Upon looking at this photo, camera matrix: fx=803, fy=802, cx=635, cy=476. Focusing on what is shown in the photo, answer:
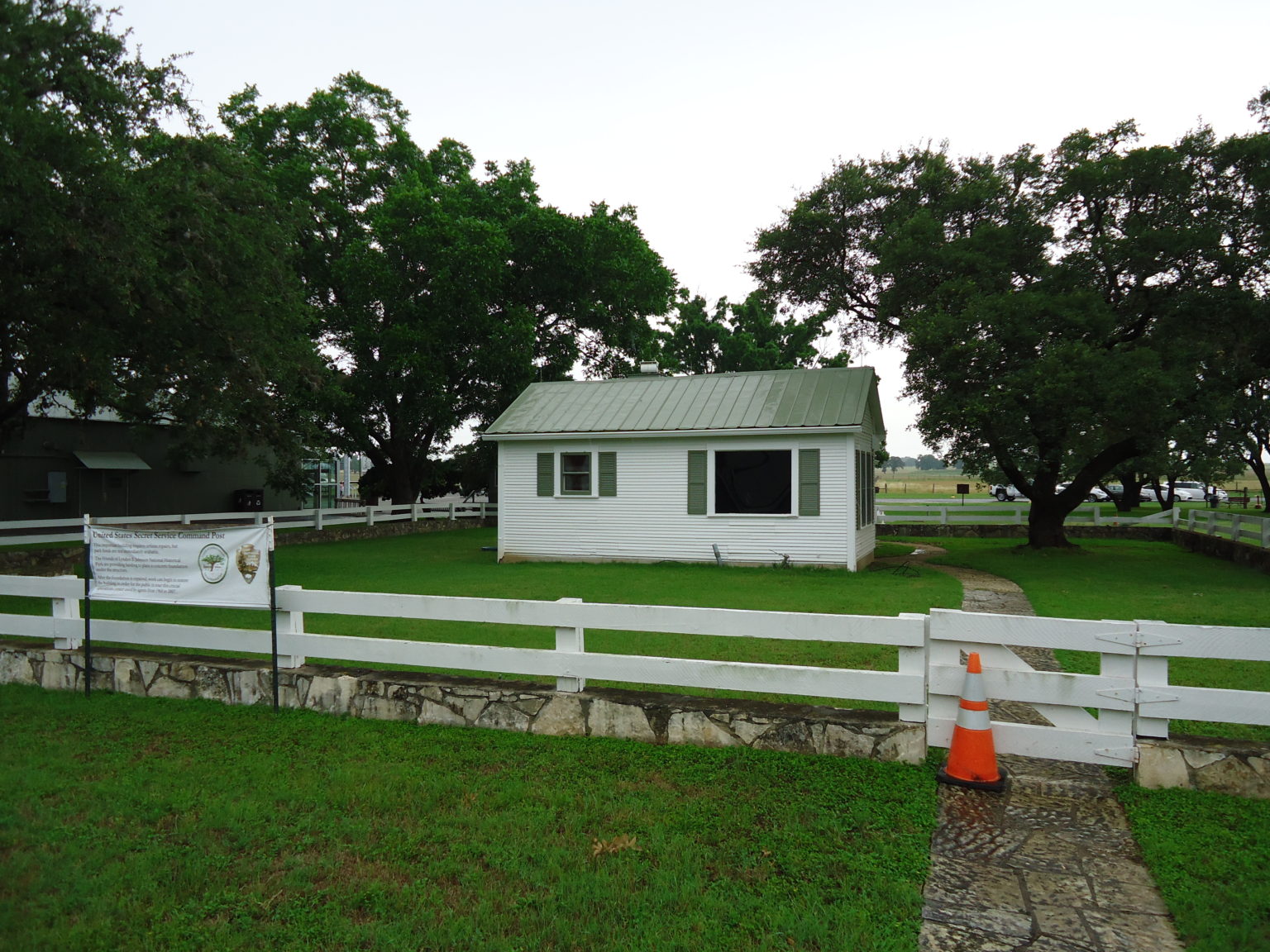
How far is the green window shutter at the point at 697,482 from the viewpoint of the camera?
16375mm

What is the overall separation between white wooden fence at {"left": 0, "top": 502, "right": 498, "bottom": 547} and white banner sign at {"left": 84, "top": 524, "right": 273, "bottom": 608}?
7.82 m

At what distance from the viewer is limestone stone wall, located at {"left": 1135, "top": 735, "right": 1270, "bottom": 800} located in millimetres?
4352

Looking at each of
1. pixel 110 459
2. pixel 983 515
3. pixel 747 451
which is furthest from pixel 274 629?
pixel 983 515

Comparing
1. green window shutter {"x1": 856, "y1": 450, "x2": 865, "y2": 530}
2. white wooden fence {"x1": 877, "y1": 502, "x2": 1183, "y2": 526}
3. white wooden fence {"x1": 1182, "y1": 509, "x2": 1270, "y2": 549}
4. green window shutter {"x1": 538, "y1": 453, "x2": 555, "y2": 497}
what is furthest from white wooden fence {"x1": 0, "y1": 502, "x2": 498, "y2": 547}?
white wooden fence {"x1": 1182, "y1": 509, "x2": 1270, "y2": 549}

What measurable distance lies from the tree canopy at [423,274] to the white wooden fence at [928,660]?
1830cm

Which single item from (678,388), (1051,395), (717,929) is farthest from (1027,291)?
(717,929)

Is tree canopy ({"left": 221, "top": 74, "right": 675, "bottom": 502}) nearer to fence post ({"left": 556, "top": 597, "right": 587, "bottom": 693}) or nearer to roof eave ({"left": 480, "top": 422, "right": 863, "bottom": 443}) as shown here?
roof eave ({"left": 480, "top": 422, "right": 863, "bottom": 443})

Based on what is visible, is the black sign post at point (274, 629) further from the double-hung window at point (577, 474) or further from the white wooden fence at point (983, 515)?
the white wooden fence at point (983, 515)

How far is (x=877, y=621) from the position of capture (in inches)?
191

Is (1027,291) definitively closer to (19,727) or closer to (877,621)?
(877,621)

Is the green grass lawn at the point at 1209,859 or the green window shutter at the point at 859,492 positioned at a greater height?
the green window shutter at the point at 859,492

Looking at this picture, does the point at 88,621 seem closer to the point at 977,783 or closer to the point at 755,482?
the point at 977,783

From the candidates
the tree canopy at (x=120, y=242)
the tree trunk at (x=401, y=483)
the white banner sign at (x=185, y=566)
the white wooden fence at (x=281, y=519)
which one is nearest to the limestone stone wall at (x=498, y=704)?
the white banner sign at (x=185, y=566)

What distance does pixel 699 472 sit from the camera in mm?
16406
